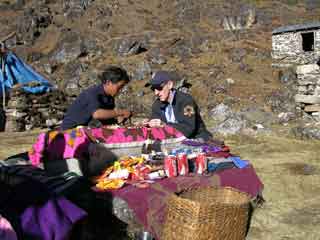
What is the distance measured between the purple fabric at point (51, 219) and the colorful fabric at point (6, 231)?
0.71 feet

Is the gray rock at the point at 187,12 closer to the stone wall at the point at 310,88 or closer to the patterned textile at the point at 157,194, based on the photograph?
the stone wall at the point at 310,88

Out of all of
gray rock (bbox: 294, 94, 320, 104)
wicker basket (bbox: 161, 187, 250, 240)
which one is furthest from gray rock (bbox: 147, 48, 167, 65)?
wicker basket (bbox: 161, 187, 250, 240)

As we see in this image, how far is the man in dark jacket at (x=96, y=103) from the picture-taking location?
4.94 metres

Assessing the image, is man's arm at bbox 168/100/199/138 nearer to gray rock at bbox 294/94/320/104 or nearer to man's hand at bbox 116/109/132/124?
man's hand at bbox 116/109/132/124

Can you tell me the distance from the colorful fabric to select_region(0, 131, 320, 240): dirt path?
7.28ft

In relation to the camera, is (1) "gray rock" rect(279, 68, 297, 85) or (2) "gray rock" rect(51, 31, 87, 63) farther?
(2) "gray rock" rect(51, 31, 87, 63)

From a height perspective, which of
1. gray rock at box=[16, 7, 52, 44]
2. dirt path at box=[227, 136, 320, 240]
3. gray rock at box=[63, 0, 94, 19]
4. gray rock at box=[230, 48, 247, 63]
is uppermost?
gray rock at box=[63, 0, 94, 19]

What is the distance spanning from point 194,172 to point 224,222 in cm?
114

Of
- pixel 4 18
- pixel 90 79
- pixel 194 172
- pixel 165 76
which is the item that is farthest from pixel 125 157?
pixel 4 18

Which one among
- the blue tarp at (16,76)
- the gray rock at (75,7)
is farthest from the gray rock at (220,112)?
the gray rock at (75,7)

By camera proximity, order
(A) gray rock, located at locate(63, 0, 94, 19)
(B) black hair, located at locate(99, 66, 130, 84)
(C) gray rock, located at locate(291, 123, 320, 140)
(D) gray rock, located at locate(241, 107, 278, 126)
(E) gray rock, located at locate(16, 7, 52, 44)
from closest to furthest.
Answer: (B) black hair, located at locate(99, 66, 130, 84), (C) gray rock, located at locate(291, 123, 320, 140), (D) gray rock, located at locate(241, 107, 278, 126), (E) gray rock, located at locate(16, 7, 52, 44), (A) gray rock, located at locate(63, 0, 94, 19)

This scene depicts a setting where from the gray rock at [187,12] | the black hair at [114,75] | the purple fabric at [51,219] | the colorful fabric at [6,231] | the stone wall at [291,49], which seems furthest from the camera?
the gray rock at [187,12]

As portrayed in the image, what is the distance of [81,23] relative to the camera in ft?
96.5

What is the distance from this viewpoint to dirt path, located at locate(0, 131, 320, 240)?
422 centimetres
